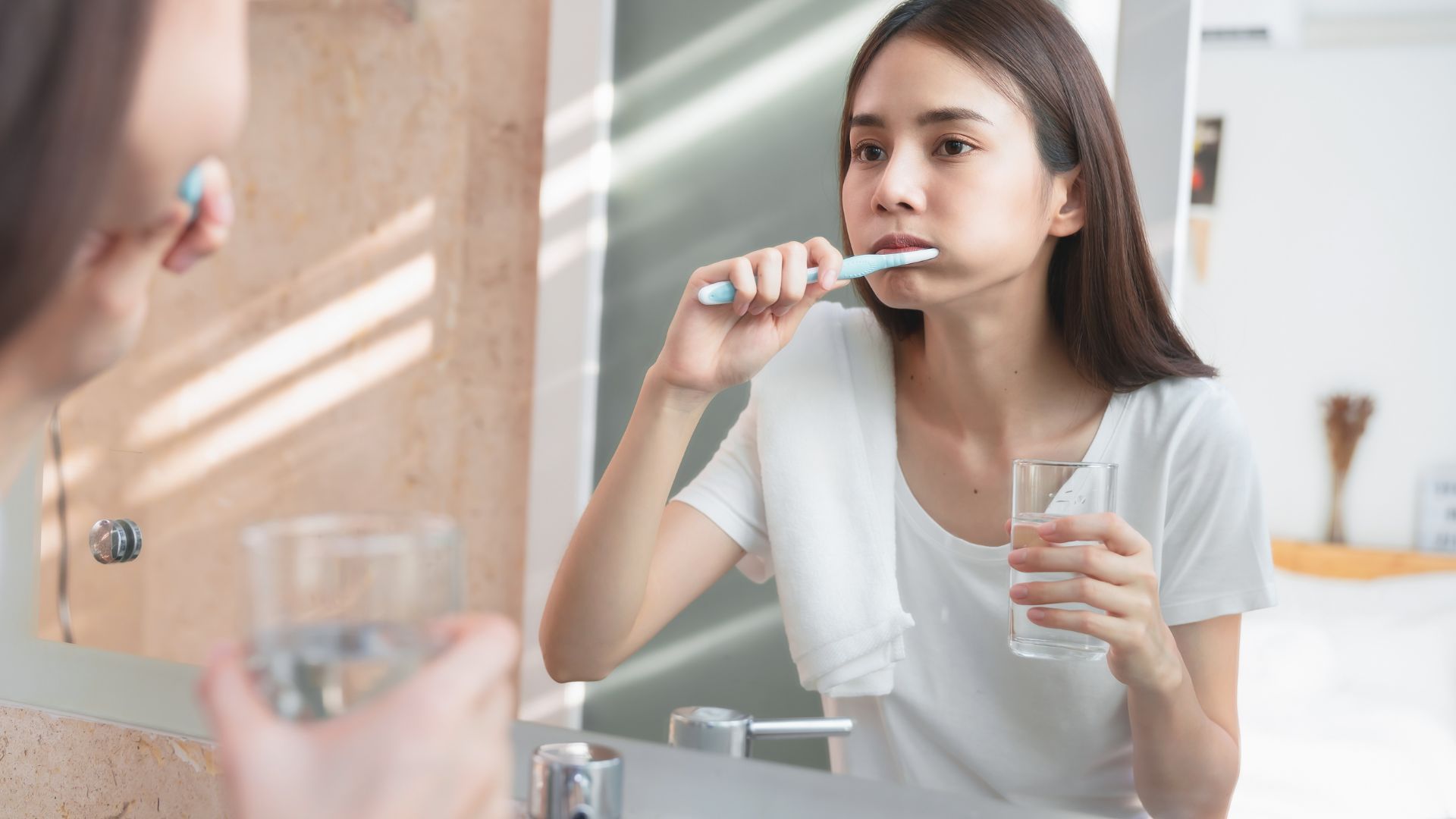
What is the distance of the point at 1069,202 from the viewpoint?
79 cm

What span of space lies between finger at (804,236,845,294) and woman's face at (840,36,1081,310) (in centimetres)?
2

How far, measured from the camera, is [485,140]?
0.91 meters

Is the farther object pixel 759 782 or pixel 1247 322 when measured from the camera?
pixel 759 782

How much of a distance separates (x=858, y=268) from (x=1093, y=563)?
0.87 feet

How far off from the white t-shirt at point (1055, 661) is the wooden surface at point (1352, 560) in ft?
0.06

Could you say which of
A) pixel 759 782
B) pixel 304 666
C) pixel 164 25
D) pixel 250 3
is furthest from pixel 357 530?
pixel 250 3

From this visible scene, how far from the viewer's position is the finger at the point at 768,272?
82cm

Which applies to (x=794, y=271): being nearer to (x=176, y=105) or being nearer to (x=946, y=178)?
(x=946, y=178)

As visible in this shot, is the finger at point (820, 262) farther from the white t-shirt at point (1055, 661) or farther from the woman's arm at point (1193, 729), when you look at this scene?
the woman's arm at point (1193, 729)

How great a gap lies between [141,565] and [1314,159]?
3.24ft

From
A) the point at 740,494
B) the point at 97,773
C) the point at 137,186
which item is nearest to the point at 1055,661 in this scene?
the point at 740,494

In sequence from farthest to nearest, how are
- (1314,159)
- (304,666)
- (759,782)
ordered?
(759,782), (1314,159), (304,666)

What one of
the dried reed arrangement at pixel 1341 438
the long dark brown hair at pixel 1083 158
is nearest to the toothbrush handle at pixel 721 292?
the long dark brown hair at pixel 1083 158

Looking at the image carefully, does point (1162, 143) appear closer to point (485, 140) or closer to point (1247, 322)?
point (1247, 322)
